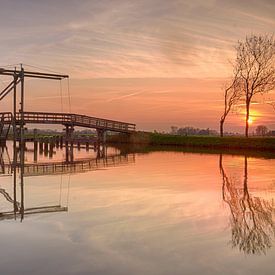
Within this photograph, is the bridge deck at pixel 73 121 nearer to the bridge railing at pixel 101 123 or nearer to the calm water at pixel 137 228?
the bridge railing at pixel 101 123

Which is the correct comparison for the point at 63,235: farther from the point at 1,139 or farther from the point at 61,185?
the point at 1,139

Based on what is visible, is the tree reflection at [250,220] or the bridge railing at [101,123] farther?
the bridge railing at [101,123]

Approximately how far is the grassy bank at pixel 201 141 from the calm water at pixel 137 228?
1479 inches

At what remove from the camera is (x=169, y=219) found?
11727mm

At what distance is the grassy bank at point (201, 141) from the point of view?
55500mm

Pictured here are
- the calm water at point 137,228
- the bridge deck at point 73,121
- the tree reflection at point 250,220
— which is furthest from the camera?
the bridge deck at point 73,121

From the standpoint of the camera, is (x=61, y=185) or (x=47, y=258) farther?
(x=61, y=185)

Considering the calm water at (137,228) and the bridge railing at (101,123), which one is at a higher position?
the bridge railing at (101,123)

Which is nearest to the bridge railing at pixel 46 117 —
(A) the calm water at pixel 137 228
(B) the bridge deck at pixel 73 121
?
(B) the bridge deck at pixel 73 121

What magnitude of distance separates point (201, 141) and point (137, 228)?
53.6 metres

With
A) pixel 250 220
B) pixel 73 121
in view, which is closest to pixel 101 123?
pixel 73 121

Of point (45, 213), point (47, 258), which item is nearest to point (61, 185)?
point (45, 213)

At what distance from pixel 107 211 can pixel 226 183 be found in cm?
883

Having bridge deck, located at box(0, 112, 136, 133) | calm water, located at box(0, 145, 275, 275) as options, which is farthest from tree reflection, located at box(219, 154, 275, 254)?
bridge deck, located at box(0, 112, 136, 133)
